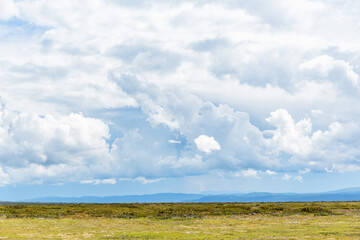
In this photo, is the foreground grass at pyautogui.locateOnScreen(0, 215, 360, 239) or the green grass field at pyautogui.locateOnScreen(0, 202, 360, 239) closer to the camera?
the foreground grass at pyautogui.locateOnScreen(0, 215, 360, 239)

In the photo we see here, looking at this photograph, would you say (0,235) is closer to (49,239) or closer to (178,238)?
(49,239)

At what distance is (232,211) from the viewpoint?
101562 millimetres

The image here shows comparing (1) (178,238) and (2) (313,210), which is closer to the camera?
(1) (178,238)

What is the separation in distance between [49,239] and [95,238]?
5.34m

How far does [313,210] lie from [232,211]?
20648 mm

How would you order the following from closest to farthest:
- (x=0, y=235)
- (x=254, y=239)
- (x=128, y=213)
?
(x=254, y=239) → (x=0, y=235) → (x=128, y=213)

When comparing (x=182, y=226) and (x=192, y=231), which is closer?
(x=192, y=231)

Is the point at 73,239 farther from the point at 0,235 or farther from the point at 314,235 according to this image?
the point at 314,235

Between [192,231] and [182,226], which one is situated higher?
[192,231]

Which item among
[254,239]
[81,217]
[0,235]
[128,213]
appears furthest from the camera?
[128,213]

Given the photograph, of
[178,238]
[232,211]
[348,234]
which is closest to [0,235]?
[178,238]

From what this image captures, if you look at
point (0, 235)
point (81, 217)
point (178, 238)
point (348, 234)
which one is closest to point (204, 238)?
point (178, 238)

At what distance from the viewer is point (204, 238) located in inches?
1790

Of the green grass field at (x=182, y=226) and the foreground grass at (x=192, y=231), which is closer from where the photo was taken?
the foreground grass at (x=192, y=231)
